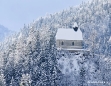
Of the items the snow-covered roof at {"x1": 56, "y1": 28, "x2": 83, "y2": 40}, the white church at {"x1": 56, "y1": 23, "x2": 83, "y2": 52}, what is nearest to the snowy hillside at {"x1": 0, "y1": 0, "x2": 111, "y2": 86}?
the white church at {"x1": 56, "y1": 23, "x2": 83, "y2": 52}

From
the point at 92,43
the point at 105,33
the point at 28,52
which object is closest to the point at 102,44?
the point at 105,33

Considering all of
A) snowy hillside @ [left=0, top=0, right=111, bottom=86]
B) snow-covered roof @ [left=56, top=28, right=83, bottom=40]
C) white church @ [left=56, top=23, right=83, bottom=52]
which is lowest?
snowy hillside @ [left=0, top=0, right=111, bottom=86]

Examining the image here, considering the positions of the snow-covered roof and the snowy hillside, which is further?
the snow-covered roof

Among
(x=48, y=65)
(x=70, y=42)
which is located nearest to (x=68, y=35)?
(x=70, y=42)

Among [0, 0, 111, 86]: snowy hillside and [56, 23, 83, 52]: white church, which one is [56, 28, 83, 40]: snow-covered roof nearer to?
[56, 23, 83, 52]: white church

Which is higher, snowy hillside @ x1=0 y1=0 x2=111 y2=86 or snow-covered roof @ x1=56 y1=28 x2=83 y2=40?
snow-covered roof @ x1=56 y1=28 x2=83 y2=40

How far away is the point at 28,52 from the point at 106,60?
2588 cm

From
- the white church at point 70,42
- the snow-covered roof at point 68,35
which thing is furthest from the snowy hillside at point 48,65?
the snow-covered roof at point 68,35

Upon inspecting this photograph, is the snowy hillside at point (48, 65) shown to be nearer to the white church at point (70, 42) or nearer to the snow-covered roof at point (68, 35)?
the white church at point (70, 42)

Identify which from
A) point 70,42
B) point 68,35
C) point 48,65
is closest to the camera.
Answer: point 48,65

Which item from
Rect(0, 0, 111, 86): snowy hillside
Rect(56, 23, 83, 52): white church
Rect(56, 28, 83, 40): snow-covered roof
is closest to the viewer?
Rect(0, 0, 111, 86): snowy hillside

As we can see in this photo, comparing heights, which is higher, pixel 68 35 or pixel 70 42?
pixel 68 35

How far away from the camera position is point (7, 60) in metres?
76.1

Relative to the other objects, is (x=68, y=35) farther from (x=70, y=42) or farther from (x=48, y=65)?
(x=48, y=65)
